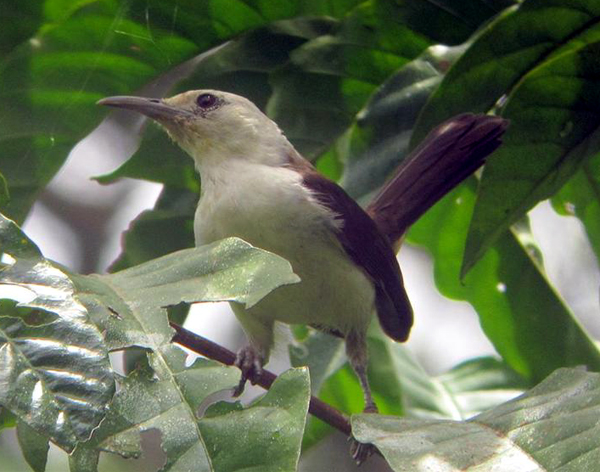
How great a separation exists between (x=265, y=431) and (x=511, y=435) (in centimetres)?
60

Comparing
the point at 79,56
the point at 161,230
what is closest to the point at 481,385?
the point at 161,230

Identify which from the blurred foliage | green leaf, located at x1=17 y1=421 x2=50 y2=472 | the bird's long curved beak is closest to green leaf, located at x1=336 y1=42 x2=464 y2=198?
the blurred foliage

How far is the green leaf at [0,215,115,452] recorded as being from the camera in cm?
200

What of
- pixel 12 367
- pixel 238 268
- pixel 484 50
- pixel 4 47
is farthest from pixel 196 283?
pixel 4 47

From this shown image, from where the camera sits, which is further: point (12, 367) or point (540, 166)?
point (540, 166)

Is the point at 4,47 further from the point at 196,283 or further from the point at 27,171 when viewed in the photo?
the point at 196,283

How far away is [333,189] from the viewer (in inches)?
168

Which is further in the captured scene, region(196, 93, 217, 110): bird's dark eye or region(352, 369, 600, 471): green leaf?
region(196, 93, 217, 110): bird's dark eye

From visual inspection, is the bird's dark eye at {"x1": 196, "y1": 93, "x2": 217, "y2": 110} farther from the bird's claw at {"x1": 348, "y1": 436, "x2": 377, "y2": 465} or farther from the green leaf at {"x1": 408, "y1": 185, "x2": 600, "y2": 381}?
the bird's claw at {"x1": 348, "y1": 436, "x2": 377, "y2": 465}

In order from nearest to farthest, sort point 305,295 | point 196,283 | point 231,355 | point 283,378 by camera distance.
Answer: point 283,378
point 196,283
point 231,355
point 305,295

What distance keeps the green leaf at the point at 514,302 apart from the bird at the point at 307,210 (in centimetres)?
20

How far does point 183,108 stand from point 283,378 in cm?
264

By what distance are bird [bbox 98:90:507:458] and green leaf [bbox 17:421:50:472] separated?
154 cm

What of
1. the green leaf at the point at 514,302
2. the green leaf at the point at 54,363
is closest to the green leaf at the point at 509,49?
the green leaf at the point at 514,302
